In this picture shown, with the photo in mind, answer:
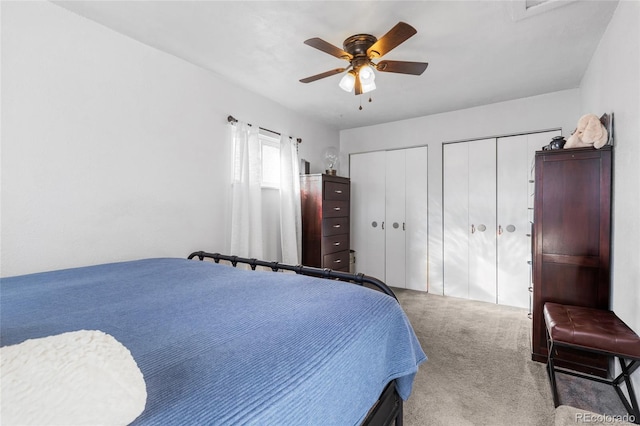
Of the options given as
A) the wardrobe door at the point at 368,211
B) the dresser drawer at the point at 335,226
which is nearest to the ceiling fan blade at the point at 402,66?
the dresser drawer at the point at 335,226

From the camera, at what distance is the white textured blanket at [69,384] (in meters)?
0.41

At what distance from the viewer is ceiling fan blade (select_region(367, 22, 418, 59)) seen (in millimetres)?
1590

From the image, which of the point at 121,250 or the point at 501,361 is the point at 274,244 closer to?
the point at 121,250

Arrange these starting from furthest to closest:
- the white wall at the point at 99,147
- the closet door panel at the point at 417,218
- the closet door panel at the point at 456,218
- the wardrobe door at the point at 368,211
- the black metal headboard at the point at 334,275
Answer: the wardrobe door at the point at 368,211
the closet door panel at the point at 417,218
the closet door panel at the point at 456,218
the white wall at the point at 99,147
the black metal headboard at the point at 334,275

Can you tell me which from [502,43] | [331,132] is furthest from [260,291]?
[331,132]

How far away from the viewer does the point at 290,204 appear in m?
3.37

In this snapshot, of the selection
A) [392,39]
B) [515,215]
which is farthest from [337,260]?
[392,39]

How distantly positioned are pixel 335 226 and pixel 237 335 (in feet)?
9.55

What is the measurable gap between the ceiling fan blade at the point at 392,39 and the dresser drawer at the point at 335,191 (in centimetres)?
173

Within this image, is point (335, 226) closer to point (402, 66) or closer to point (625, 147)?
point (402, 66)

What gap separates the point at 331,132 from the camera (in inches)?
180

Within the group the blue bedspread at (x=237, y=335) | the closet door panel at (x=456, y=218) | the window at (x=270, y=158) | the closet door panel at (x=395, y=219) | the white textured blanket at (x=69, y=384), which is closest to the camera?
the white textured blanket at (x=69, y=384)

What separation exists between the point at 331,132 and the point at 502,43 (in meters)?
2.63

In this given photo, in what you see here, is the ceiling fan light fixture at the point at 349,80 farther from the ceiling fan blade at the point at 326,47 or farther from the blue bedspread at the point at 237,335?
the blue bedspread at the point at 237,335
